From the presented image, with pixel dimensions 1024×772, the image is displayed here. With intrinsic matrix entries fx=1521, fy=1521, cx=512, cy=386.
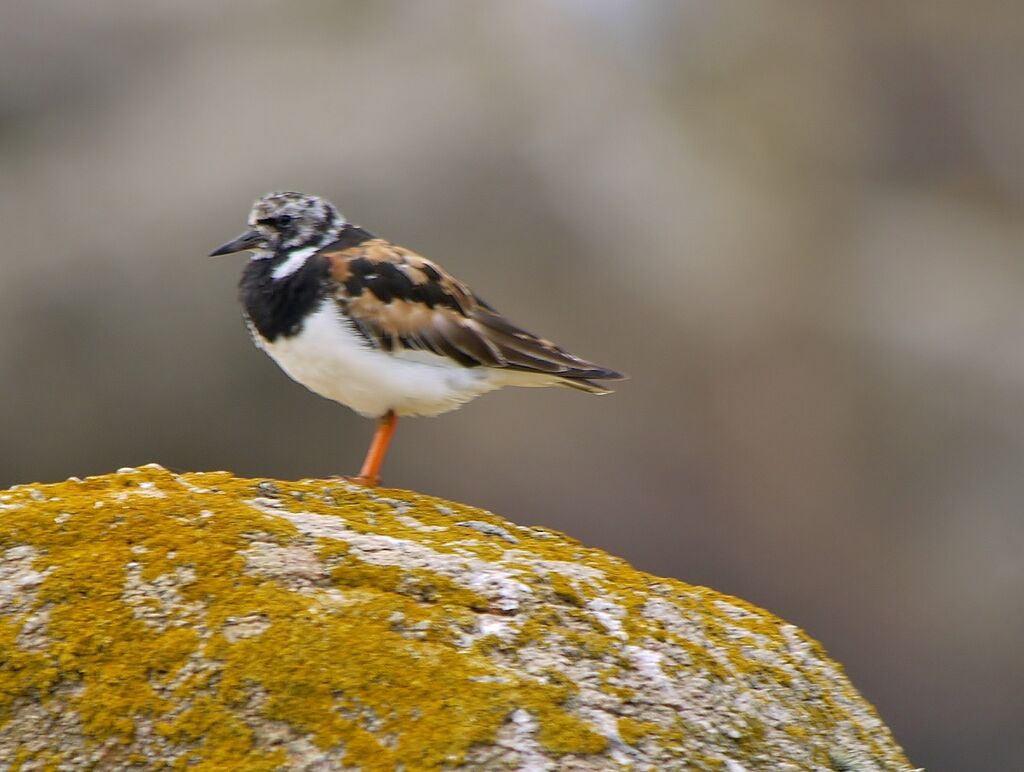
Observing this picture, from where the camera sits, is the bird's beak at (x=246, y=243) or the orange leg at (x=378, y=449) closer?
the orange leg at (x=378, y=449)

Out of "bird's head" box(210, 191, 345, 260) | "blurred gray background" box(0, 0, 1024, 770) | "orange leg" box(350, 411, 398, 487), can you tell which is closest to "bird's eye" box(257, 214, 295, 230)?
"bird's head" box(210, 191, 345, 260)

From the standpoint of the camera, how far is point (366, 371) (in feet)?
24.3

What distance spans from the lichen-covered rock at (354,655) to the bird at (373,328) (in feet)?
6.32

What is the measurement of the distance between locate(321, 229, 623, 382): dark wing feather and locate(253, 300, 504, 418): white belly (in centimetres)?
6

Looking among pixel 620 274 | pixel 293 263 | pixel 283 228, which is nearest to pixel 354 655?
pixel 293 263

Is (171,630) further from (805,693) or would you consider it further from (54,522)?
(805,693)

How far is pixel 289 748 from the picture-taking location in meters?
4.42

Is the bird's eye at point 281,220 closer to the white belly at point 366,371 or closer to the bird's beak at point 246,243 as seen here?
the bird's beak at point 246,243

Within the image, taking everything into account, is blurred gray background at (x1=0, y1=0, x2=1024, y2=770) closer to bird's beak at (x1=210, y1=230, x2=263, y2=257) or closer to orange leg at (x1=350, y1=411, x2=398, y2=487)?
bird's beak at (x1=210, y1=230, x2=263, y2=257)

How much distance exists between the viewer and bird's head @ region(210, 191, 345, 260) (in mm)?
7957

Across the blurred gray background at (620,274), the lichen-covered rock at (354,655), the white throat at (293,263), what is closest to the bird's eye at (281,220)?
the white throat at (293,263)

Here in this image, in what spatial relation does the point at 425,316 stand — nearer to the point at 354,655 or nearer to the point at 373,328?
the point at 373,328

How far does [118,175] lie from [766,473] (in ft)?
25.5

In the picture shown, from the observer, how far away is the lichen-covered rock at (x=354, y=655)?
14.7 ft
